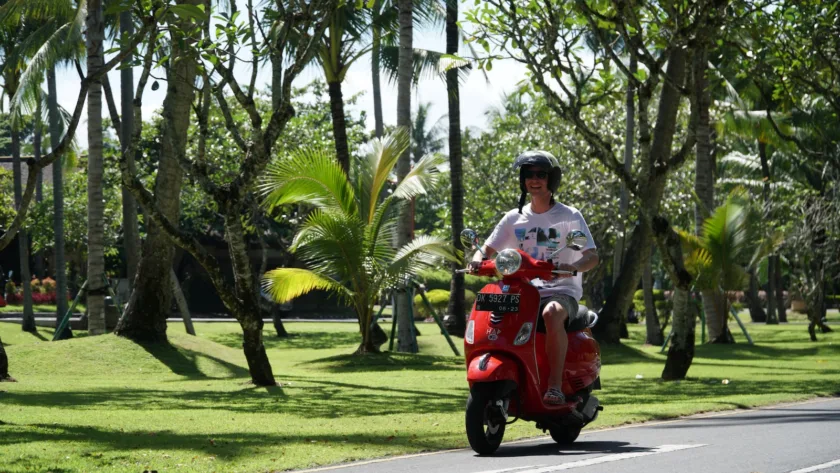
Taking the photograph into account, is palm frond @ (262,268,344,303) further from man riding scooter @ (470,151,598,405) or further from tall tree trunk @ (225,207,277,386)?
man riding scooter @ (470,151,598,405)

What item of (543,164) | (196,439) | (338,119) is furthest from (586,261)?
(338,119)

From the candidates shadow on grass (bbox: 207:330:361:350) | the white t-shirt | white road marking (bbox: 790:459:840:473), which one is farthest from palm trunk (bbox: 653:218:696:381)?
shadow on grass (bbox: 207:330:361:350)

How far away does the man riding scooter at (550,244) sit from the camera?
813cm

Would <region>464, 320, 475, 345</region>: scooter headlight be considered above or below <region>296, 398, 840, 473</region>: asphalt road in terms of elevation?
above

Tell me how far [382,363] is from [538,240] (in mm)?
11641

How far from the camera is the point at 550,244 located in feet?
27.6

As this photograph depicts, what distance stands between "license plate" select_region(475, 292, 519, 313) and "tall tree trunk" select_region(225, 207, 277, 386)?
5755 mm

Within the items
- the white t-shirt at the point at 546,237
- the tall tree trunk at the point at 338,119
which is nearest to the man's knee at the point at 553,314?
the white t-shirt at the point at 546,237

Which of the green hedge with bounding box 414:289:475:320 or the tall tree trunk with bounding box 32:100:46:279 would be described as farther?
the green hedge with bounding box 414:289:475:320

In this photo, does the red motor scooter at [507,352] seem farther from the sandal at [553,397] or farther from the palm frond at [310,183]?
the palm frond at [310,183]

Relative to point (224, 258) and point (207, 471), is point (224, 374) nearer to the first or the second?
point (207, 471)

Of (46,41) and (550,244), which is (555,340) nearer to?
(550,244)

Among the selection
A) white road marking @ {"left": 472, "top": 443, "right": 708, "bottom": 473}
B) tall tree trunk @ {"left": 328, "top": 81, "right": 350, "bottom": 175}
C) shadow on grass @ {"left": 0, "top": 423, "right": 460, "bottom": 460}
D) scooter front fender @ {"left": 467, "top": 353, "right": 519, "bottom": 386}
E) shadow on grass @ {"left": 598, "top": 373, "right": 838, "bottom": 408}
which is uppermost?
tall tree trunk @ {"left": 328, "top": 81, "right": 350, "bottom": 175}

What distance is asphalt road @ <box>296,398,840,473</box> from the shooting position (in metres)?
7.18
